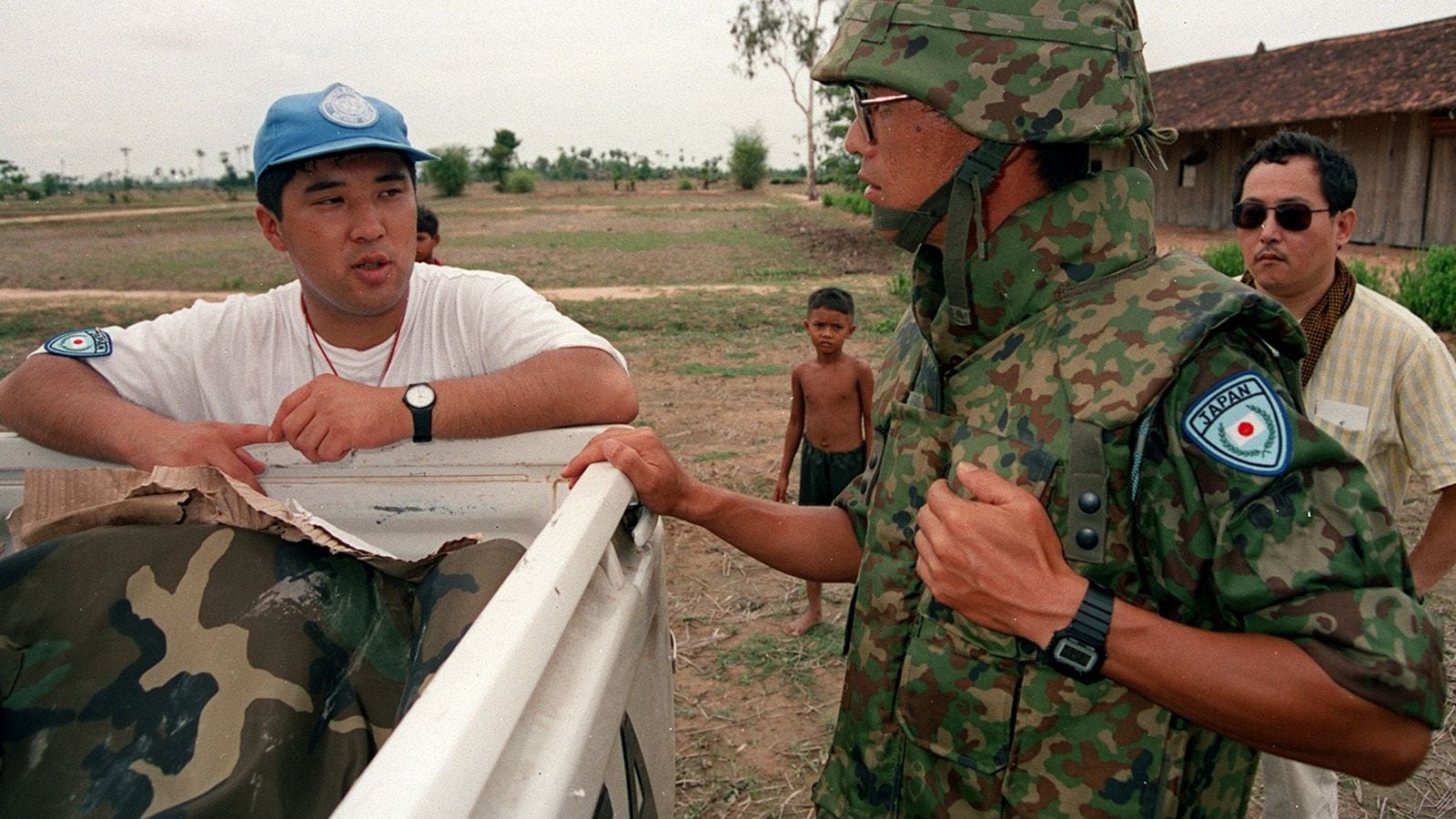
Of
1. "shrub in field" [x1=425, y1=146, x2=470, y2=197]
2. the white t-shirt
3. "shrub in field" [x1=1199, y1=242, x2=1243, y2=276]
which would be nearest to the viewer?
the white t-shirt

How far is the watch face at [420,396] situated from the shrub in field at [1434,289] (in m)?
11.0

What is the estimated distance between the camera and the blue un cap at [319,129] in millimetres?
2119

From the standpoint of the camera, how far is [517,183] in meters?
73.1

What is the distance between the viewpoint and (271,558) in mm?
1465

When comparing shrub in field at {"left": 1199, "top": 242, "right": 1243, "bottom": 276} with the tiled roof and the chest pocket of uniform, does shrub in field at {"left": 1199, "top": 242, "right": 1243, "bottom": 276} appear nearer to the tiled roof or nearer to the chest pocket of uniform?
the tiled roof

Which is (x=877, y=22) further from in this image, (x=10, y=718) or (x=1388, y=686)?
(x=10, y=718)

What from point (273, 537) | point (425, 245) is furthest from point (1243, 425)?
point (425, 245)

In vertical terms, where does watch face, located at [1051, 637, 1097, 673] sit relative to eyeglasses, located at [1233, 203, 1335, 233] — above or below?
below

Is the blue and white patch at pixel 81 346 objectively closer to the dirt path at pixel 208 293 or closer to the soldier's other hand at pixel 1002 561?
the soldier's other hand at pixel 1002 561

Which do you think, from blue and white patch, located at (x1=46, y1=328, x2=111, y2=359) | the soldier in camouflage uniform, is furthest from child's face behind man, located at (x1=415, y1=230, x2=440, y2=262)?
the soldier in camouflage uniform

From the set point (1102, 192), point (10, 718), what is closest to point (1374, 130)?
point (1102, 192)

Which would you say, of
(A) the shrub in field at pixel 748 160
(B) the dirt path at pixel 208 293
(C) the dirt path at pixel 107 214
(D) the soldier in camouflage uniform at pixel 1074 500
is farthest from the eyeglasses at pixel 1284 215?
(A) the shrub in field at pixel 748 160

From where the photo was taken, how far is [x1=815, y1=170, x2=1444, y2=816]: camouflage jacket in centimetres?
113

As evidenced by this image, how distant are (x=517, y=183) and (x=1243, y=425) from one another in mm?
75919
